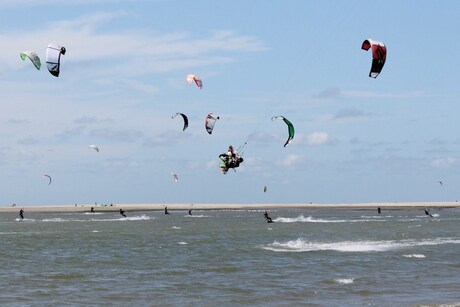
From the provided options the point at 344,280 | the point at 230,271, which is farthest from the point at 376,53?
the point at 230,271

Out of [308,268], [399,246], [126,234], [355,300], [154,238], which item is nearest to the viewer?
[355,300]

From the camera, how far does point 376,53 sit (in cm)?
2720

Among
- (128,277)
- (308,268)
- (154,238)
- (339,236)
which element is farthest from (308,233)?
(128,277)

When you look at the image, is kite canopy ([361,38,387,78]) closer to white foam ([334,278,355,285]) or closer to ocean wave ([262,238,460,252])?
white foam ([334,278,355,285])

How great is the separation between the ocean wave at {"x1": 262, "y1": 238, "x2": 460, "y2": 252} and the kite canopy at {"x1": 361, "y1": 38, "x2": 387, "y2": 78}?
1193cm

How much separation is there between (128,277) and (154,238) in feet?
66.9

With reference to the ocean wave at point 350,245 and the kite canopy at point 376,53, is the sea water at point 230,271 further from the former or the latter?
the kite canopy at point 376,53

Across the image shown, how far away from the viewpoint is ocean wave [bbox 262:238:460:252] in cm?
3716

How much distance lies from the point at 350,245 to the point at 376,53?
15.2 meters

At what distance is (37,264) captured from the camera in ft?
103

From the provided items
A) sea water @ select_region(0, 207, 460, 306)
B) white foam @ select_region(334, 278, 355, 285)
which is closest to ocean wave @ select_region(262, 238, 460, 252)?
sea water @ select_region(0, 207, 460, 306)

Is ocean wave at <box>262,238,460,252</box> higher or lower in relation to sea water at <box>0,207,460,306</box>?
higher

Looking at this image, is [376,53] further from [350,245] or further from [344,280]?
[350,245]

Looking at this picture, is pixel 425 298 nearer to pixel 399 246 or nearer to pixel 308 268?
pixel 308 268
